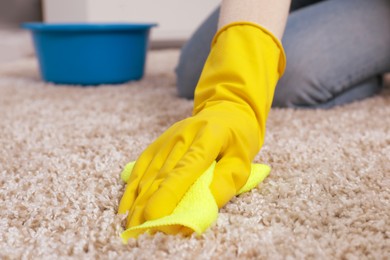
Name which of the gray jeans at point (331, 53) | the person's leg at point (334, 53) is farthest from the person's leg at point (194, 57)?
the person's leg at point (334, 53)

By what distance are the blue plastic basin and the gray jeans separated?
0.28m

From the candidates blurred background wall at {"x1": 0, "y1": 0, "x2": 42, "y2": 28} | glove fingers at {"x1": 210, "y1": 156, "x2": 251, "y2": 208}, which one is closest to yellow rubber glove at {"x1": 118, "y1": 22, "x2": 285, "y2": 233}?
glove fingers at {"x1": 210, "y1": 156, "x2": 251, "y2": 208}

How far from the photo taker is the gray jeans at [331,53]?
37.1 inches

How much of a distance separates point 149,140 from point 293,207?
0.97 ft

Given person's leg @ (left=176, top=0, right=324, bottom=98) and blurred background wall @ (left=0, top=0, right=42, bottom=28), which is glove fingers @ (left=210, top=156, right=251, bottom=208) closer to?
person's leg @ (left=176, top=0, right=324, bottom=98)

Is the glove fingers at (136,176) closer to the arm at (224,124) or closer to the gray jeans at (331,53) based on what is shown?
the arm at (224,124)

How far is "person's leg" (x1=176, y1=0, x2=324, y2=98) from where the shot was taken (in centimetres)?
102

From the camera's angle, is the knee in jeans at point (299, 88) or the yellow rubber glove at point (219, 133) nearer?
the yellow rubber glove at point (219, 133)

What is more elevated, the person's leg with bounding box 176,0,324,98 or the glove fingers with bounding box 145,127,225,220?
the glove fingers with bounding box 145,127,225,220

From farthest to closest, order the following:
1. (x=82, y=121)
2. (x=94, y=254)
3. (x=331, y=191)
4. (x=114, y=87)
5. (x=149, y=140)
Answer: (x=114, y=87)
(x=82, y=121)
(x=149, y=140)
(x=331, y=191)
(x=94, y=254)

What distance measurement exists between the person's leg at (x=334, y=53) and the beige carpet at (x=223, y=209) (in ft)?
0.17

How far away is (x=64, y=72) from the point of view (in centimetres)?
126

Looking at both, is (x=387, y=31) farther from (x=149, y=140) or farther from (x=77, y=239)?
(x=77, y=239)

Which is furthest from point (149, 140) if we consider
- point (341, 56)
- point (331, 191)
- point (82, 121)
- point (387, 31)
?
point (387, 31)
